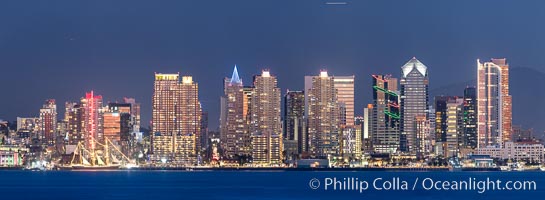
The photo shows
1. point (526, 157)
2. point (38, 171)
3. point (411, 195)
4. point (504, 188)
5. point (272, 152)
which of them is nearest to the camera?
point (411, 195)

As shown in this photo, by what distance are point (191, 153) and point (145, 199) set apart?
2555 inches

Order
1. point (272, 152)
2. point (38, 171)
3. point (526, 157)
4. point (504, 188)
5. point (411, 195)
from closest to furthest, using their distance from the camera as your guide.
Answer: point (411, 195) < point (504, 188) < point (272, 152) < point (526, 157) < point (38, 171)

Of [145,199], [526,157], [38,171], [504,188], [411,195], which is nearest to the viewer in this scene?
[145,199]

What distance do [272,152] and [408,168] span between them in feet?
48.9

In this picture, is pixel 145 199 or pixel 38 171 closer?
pixel 145 199

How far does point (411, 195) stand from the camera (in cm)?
8375

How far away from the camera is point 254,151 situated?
140 m

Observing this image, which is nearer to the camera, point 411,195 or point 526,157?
point 411,195

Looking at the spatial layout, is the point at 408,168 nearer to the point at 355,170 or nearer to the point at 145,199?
the point at 355,170

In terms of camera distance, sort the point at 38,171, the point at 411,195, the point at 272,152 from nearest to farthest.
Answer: the point at 411,195 → the point at 272,152 → the point at 38,171

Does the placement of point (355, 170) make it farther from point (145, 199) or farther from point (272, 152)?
point (145, 199)

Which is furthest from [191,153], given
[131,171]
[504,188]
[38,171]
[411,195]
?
[411,195]

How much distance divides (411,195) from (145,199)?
16238mm

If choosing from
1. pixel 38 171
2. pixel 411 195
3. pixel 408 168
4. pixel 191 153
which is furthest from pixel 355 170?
pixel 411 195
